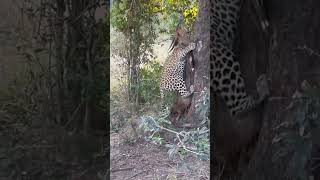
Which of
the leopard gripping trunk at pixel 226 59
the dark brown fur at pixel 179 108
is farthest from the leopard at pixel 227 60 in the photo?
the dark brown fur at pixel 179 108

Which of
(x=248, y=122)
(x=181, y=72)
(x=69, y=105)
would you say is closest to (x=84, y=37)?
(x=69, y=105)

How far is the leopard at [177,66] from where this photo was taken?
5.56 ft

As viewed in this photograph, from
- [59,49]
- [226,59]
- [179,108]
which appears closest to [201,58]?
[226,59]

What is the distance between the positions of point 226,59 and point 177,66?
19cm

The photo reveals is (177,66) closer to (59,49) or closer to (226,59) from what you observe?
(226,59)

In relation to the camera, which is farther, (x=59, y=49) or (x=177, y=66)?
(x=177, y=66)

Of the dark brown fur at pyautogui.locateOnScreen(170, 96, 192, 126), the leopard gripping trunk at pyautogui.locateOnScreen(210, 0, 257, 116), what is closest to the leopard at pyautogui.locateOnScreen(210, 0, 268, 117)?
the leopard gripping trunk at pyautogui.locateOnScreen(210, 0, 257, 116)

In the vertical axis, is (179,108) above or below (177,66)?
below

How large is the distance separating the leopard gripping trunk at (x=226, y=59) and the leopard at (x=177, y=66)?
0.10 meters

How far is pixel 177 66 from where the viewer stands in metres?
1.71

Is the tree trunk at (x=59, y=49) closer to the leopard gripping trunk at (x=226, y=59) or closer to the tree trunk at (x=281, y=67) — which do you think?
the leopard gripping trunk at (x=226, y=59)

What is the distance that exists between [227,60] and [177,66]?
195 mm

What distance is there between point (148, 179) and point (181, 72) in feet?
1.35

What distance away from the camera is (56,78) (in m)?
1.58
